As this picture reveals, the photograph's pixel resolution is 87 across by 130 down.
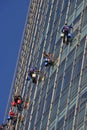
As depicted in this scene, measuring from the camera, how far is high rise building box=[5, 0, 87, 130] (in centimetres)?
5962

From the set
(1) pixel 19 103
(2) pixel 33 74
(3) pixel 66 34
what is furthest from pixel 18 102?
(3) pixel 66 34

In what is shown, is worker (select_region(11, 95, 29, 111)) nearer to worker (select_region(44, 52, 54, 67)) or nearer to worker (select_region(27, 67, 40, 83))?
worker (select_region(27, 67, 40, 83))

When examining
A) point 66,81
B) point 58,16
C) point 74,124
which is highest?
point 58,16

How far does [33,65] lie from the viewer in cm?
7862

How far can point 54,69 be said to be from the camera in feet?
229

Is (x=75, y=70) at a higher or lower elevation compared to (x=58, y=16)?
lower

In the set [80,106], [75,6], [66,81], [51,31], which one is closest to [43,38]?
[51,31]

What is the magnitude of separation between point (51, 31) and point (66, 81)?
1488cm

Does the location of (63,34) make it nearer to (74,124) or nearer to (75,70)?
(75,70)

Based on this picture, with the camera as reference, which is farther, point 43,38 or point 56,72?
point 43,38

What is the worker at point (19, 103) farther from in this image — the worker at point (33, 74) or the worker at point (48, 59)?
the worker at point (48, 59)

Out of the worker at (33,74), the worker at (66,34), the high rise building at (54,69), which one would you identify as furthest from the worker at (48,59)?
the worker at (66,34)

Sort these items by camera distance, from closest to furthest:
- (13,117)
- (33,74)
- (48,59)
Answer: (48,59) → (13,117) → (33,74)

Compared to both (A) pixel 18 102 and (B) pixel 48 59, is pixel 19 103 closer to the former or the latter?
(A) pixel 18 102
